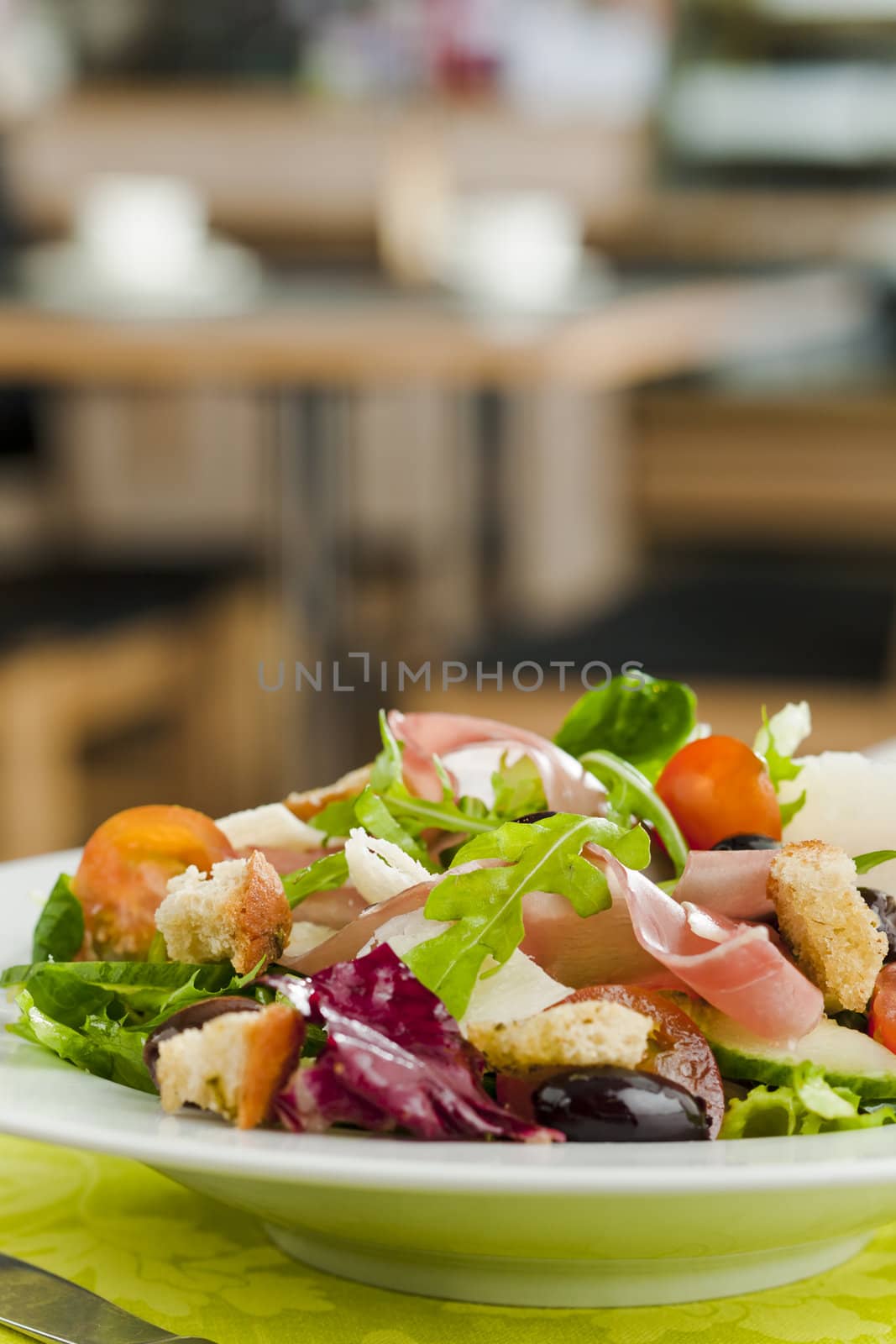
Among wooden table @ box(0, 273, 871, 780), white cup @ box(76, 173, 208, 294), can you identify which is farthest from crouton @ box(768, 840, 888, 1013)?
white cup @ box(76, 173, 208, 294)

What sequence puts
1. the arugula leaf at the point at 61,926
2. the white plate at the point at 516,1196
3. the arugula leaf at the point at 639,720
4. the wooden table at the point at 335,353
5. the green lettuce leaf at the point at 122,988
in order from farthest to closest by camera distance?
the wooden table at the point at 335,353
the arugula leaf at the point at 639,720
the arugula leaf at the point at 61,926
the green lettuce leaf at the point at 122,988
the white plate at the point at 516,1196

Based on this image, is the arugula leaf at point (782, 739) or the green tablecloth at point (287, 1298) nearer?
the green tablecloth at point (287, 1298)

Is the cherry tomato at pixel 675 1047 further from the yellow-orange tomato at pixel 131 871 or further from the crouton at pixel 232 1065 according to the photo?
the yellow-orange tomato at pixel 131 871

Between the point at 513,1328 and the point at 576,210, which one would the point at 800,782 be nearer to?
the point at 513,1328

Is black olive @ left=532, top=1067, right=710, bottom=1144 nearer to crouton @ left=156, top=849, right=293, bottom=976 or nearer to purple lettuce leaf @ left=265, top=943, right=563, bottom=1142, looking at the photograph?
purple lettuce leaf @ left=265, top=943, right=563, bottom=1142

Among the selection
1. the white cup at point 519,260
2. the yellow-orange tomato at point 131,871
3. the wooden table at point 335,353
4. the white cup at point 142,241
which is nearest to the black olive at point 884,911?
the yellow-orange tomato at point 131,871

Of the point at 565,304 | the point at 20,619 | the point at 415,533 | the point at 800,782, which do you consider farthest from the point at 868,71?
the point at 800,782

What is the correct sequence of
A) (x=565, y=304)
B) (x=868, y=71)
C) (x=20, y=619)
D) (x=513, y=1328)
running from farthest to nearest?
(x=868, y=71) → (x=20, y=619) → (x=565, y=304) → (x=513, y=1328)
